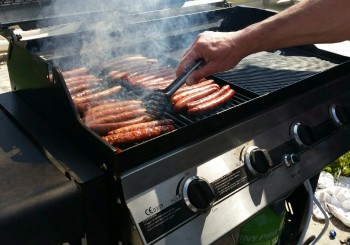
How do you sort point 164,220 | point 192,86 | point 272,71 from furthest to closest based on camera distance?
point 272,71 < point 192,86 < point 164,220

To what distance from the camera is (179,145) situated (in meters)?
1.65

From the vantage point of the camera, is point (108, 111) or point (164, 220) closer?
point (164, 220)

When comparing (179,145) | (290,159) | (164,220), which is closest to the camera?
(164,220)

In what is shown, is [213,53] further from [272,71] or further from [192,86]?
[272,71]

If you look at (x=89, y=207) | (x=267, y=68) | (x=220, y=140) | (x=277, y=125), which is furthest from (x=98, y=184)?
(x=267, y=68)

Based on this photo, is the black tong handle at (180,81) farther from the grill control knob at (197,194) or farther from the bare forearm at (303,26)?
the grill control knob at (197,194)

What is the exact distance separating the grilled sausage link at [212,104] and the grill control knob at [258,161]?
35 cm

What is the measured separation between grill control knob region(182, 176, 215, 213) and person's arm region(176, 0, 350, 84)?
627 millimetres

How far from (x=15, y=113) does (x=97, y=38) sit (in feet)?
2.80

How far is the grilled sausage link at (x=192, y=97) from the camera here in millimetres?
2029

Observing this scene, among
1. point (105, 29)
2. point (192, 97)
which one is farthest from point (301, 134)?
point (105, 29)

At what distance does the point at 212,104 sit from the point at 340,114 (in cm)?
97

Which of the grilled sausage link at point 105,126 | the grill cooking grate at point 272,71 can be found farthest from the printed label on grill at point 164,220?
the grill cooking grate at point 272,71

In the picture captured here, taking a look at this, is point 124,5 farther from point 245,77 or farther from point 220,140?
point 220,140
